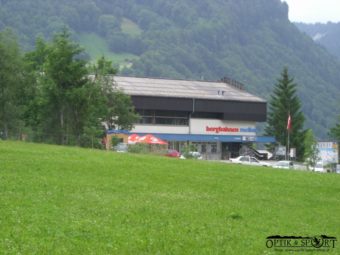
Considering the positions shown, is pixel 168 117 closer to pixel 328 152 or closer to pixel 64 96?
pixel 328 152

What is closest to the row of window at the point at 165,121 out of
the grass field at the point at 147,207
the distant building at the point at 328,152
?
the distant building at the point at 328,152

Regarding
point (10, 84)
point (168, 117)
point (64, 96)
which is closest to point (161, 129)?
point (168, 117)

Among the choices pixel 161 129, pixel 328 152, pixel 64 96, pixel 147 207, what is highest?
pixel 64 96

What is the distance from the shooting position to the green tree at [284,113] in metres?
108

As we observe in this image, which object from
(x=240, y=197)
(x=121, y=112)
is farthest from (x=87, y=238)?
(x=121, y=112)

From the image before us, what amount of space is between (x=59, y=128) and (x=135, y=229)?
138 ft

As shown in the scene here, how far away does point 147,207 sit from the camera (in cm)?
1744

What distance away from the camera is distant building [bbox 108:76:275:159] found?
99625 millimetres

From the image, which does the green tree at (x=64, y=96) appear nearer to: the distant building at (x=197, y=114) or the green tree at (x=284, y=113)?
the distant building at (x=197, y=114)

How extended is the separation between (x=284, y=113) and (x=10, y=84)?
2499 inches
